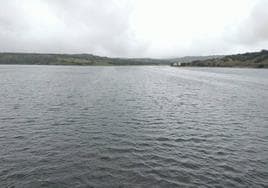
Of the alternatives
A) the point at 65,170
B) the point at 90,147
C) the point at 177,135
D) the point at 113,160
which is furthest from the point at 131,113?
the point at 65,170

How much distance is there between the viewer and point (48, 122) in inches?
1126

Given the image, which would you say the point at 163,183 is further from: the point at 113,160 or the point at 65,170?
the point at 65,170

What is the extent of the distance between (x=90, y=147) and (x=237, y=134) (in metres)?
17.8

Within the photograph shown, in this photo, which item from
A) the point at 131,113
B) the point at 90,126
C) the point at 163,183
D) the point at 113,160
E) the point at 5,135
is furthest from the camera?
the point at 131,113

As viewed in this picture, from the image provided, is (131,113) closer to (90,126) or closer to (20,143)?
(90,126)

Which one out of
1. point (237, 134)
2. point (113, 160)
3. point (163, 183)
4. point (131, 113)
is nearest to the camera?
point (163, 183)

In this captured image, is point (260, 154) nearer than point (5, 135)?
Yes

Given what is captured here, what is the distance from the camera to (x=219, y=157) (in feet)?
62.7

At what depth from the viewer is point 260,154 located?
20.0m

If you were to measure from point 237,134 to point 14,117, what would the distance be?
3099cm

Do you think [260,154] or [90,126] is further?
[90,126]

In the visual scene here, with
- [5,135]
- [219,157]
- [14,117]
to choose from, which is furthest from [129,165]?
[14,117]

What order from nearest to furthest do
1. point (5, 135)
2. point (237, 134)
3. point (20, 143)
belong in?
point (20, 143)
point (5, 135)
point (237, 134)

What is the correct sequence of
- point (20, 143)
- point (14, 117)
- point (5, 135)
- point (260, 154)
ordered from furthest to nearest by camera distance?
point (14, 117)
point (5, 135)
point (20, 143)
point (260, 154)
